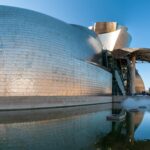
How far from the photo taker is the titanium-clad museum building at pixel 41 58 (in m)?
23.5

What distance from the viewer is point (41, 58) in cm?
2538

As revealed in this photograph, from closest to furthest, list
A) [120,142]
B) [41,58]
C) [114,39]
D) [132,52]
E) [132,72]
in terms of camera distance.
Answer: [120,142] < [41,58] < [132,52] < [132,72] < [114,39]

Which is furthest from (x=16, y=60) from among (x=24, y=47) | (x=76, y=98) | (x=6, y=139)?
(x=6, y=139)

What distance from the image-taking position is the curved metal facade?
77.1ft

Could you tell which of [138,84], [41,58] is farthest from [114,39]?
[41,58]

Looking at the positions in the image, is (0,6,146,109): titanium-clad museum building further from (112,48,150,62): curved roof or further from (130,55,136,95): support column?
(130,55,136,95): support column

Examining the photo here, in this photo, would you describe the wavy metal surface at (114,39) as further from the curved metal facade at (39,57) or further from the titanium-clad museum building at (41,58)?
the curved metal facade at (39,57)

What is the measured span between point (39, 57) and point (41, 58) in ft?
0.76

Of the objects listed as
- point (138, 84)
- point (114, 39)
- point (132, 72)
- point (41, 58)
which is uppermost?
point (114, 39)

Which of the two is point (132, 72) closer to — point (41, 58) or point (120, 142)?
point (41, 58)

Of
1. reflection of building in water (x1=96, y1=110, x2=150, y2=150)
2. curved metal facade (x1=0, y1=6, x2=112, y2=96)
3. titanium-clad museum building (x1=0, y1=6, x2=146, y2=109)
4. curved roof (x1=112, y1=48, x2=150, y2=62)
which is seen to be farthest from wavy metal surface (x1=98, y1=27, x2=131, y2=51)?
reflection of building in water (x1=96, y1=110, x2=150, y2=150)

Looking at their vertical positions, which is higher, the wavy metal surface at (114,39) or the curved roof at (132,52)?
the wavy metal surface at (114,39)

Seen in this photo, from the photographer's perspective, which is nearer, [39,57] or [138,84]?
[39,57]

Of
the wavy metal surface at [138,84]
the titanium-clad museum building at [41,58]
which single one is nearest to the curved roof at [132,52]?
the titanium-clad museum building at [41,58]
